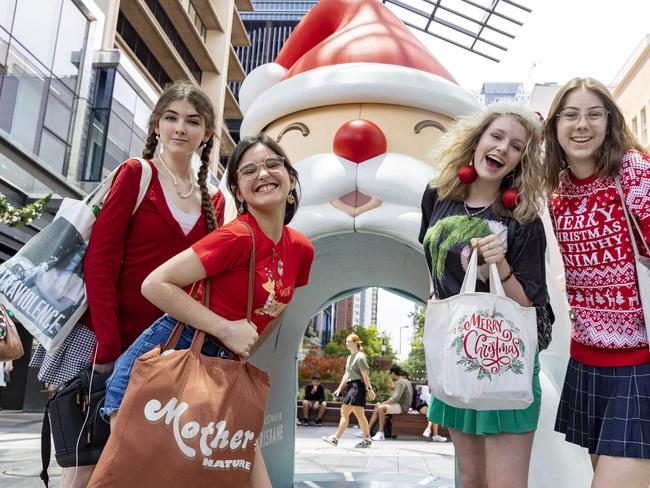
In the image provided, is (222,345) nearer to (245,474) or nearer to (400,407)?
(245,474)

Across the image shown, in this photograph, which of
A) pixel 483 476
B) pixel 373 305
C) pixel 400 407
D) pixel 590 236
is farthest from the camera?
pixel 373 305

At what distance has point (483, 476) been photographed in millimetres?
1839

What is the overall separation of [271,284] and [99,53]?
43.0ft

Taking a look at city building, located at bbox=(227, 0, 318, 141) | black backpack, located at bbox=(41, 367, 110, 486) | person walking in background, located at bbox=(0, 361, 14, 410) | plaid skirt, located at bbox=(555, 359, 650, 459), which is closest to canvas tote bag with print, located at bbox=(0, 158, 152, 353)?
black backpack, located at bbox=(41, 367, 110, 486)

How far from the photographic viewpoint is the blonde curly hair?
1.78m

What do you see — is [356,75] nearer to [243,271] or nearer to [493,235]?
[493,235]

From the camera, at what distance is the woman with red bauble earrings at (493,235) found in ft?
5.65

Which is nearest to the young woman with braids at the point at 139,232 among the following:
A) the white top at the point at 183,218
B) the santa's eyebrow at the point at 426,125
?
the white top at the point at 183,218

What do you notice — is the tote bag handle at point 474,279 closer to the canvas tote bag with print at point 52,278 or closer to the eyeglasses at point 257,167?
the eyeglasses at point 257,167

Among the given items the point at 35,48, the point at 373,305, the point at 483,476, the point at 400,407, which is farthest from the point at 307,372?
the point at 373,305

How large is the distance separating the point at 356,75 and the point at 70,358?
2.19 metres

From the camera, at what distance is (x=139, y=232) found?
1843 mm

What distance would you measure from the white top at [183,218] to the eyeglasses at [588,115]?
121cm

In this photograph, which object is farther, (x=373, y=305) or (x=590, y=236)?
Result: (x=373, y=305)
